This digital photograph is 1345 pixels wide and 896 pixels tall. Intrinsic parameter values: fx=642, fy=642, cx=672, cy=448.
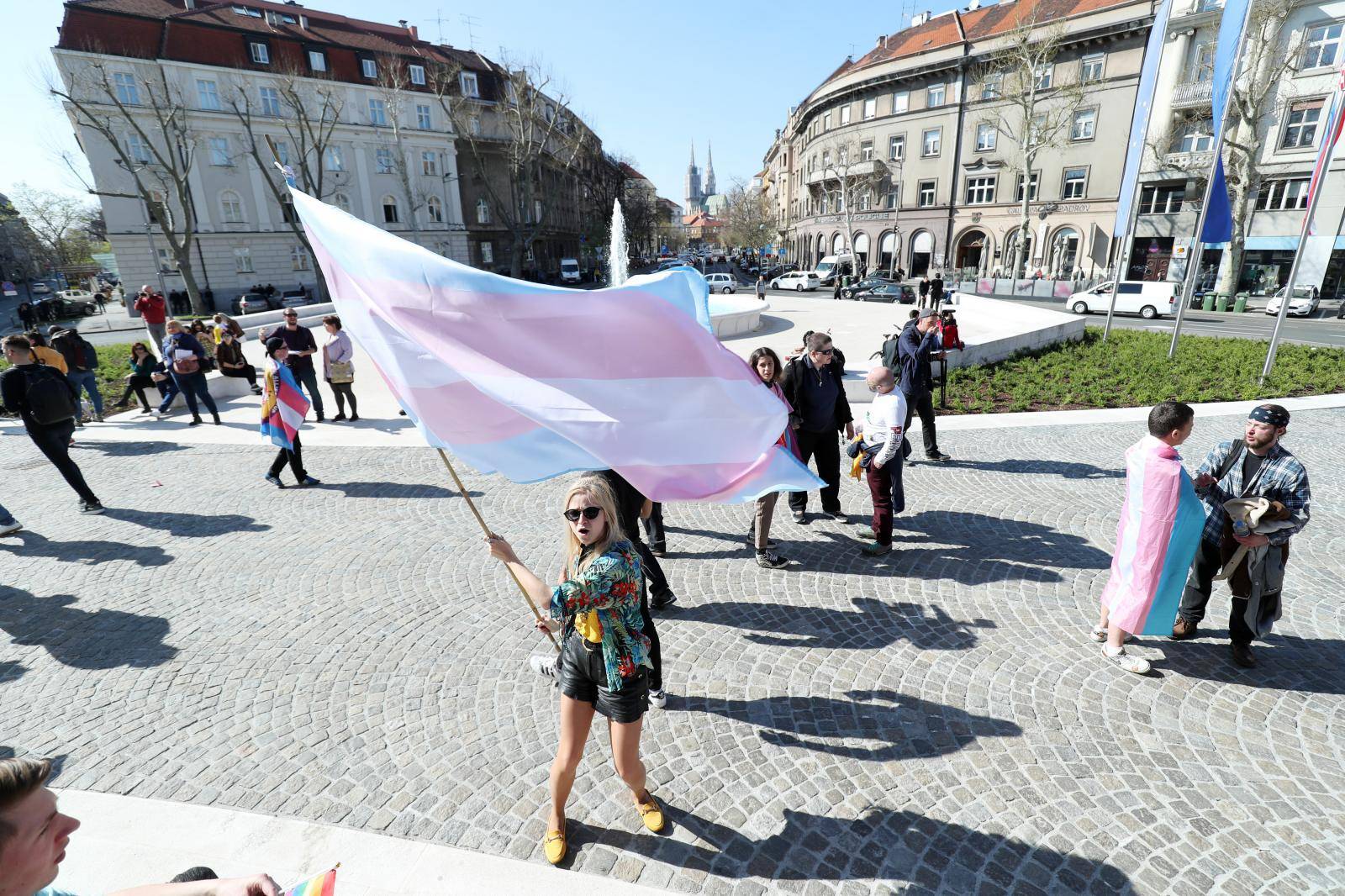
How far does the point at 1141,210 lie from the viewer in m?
40.2

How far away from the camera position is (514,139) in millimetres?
43656

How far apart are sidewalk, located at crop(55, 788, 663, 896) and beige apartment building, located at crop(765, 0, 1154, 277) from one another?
164 ft

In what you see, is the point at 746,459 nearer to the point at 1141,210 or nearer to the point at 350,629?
the point at 350,629

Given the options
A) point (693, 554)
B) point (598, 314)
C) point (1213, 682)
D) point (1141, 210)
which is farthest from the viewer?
point (1141, 210)

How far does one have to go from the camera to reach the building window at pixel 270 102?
131 ft

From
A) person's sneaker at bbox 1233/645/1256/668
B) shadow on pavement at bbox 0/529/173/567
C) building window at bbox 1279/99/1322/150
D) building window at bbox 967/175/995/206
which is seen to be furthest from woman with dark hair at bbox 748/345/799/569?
building window at bbox 967/175/995/206

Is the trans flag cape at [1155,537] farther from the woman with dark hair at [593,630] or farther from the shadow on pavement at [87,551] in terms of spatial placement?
the shadow on pavement at [87,551]

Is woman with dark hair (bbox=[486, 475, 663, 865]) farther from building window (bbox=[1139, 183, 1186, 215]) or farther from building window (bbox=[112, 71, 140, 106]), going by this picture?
building window (bbox=[112, 71, 140, 106])

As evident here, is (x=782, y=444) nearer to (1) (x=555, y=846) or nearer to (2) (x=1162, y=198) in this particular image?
(1) (x=555, y=846)

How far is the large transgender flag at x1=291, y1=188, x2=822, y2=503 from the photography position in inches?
133

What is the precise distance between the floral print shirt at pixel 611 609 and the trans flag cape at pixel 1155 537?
3.38 meters

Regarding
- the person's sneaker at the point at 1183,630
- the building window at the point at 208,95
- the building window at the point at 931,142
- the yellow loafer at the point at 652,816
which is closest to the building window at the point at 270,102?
the building window at the point at 208,95

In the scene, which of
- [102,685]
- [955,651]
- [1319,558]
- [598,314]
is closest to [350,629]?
[102,685]

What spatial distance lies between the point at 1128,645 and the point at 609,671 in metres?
4.15
